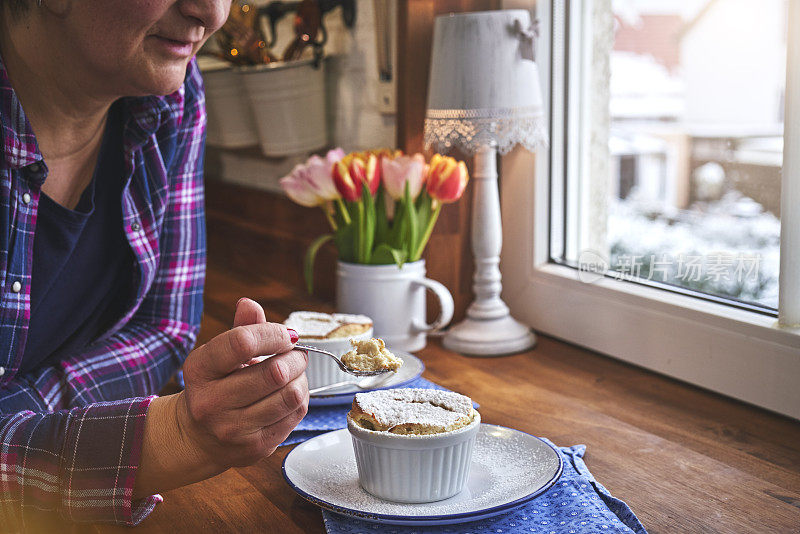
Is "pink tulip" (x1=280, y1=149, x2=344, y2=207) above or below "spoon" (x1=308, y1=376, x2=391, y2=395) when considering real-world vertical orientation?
above

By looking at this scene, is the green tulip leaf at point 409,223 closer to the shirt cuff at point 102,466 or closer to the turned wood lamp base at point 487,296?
the turned wood lamp base at point 487,296

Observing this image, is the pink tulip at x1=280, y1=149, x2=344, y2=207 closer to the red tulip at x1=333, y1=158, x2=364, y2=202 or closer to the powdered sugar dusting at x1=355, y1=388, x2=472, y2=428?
the red tulip at x1=333, y1=158, x2=364, y2=202

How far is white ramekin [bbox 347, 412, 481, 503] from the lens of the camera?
2.39 feet

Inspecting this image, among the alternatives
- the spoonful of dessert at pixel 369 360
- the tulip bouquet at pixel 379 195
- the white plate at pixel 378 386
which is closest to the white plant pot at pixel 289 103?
the tulip bouquet at pixel 379 195

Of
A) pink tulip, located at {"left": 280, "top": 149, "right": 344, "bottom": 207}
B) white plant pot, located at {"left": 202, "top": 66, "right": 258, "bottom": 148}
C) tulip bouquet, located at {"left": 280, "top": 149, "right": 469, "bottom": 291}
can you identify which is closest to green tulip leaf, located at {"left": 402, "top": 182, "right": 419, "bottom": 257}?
tulip bouquet, located at {"left": 280, "top": 149, "right": 469, "bottom": 291}

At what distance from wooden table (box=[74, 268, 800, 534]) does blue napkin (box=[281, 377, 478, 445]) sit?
0.03 metres

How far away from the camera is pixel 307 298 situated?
169 centimetres

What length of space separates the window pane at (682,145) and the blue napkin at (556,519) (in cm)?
45

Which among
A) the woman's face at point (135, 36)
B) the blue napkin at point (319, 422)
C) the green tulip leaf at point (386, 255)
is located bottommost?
the blue napkin at point (319, 422)

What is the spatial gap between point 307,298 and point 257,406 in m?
0.99

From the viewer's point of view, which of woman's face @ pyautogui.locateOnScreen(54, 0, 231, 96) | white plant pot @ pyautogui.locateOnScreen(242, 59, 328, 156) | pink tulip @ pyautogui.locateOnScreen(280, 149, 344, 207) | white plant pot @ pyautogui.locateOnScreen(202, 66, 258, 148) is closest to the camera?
woman's face @ pyautogui.locateOnScreen(54, 0, 231, 96)

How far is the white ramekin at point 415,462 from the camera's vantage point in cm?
73

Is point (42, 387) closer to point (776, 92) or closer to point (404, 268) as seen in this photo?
point (404, 268)

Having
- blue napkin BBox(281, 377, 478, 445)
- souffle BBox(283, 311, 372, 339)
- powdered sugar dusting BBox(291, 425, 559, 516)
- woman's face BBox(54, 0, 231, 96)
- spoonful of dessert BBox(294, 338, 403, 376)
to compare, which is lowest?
blue napkin BBox(281, 377, 478, 445)
